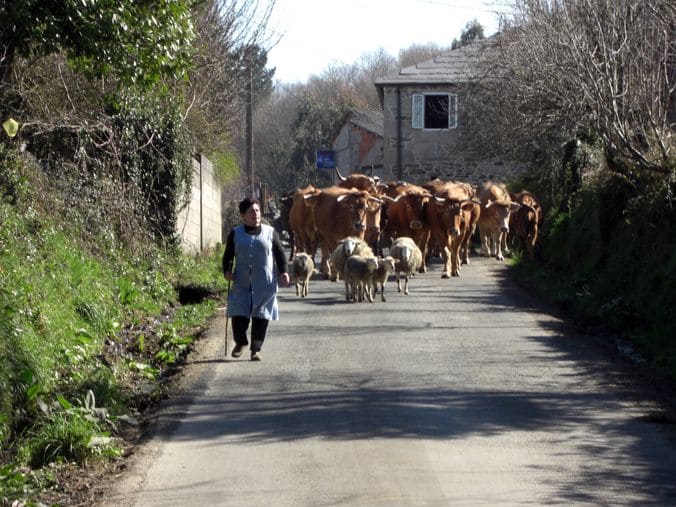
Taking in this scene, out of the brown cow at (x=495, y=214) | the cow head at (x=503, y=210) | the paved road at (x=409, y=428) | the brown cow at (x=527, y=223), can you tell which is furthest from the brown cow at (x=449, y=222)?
the paved road at (x=409, y=428)

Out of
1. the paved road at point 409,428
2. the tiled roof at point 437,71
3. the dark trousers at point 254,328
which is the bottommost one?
the paved road at point 409,428

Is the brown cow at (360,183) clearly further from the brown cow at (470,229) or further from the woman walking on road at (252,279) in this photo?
the woman walking on road at (252,279)

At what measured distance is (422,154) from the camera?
144 feet

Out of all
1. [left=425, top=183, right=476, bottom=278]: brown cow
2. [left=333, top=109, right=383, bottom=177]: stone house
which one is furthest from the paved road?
[left=333, top=109, right=383, bottom=177]: stone house

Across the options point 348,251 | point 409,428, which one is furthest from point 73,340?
point 348,251

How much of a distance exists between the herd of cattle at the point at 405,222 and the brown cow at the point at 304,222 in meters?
0.02

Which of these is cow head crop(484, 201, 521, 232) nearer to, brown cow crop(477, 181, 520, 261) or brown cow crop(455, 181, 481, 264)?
brown cow crop(477, 181, 520, 261)

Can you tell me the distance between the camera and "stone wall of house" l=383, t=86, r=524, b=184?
143 feet

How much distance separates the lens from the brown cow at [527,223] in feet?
86.8

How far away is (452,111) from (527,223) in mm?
16827

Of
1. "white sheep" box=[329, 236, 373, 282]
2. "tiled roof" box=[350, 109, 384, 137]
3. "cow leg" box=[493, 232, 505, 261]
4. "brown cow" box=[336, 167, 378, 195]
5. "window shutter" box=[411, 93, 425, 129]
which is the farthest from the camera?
"tiled roof" box=[350, 109, 384, 137]

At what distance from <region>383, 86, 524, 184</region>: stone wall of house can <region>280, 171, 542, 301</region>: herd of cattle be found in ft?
43.5

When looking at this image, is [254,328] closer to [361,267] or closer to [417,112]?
[361,267]

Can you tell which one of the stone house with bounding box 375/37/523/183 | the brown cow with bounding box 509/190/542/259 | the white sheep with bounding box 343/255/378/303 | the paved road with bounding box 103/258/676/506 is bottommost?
the paved road with bounding box 103/258/676/506
